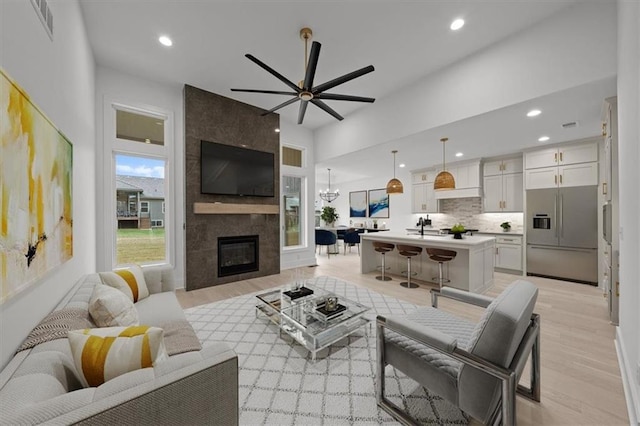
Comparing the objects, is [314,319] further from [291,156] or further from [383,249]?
[291,156]

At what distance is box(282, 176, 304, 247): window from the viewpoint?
5664 millimetres

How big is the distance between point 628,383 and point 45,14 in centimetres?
456

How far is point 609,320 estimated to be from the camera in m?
2.87

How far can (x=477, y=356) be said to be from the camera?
1.14m

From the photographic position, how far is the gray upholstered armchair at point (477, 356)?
109 cm

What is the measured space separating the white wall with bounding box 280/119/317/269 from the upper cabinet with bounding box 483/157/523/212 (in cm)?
410

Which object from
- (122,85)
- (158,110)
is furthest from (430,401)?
(122,85)

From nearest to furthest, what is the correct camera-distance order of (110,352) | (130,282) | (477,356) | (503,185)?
(110,352), (477,356), (130,282), (503,185)

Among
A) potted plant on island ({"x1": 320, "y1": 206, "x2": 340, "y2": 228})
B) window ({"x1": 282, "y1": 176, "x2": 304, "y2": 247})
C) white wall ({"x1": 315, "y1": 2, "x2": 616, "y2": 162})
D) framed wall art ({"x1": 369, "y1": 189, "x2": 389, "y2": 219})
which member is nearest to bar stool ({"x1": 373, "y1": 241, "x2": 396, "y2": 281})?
window ({"x1": 282, "y1": 176, "x2": 304, "y2": 247})

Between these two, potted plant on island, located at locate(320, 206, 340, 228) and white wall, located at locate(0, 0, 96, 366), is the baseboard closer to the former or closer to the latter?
white wall, located at locate(0, 0, 96, 366)

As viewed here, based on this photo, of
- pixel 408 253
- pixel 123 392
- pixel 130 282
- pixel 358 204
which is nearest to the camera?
pixel 123 392

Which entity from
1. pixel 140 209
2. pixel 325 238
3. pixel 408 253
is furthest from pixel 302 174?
pixel 140 209

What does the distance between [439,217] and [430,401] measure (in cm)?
603

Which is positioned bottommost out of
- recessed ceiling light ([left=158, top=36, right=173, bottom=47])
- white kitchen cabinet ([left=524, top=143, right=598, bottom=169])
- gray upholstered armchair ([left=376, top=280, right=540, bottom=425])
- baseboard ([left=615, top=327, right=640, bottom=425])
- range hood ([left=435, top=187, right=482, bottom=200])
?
baseboard ([left=615, top=327, right=640, bottom=425])
